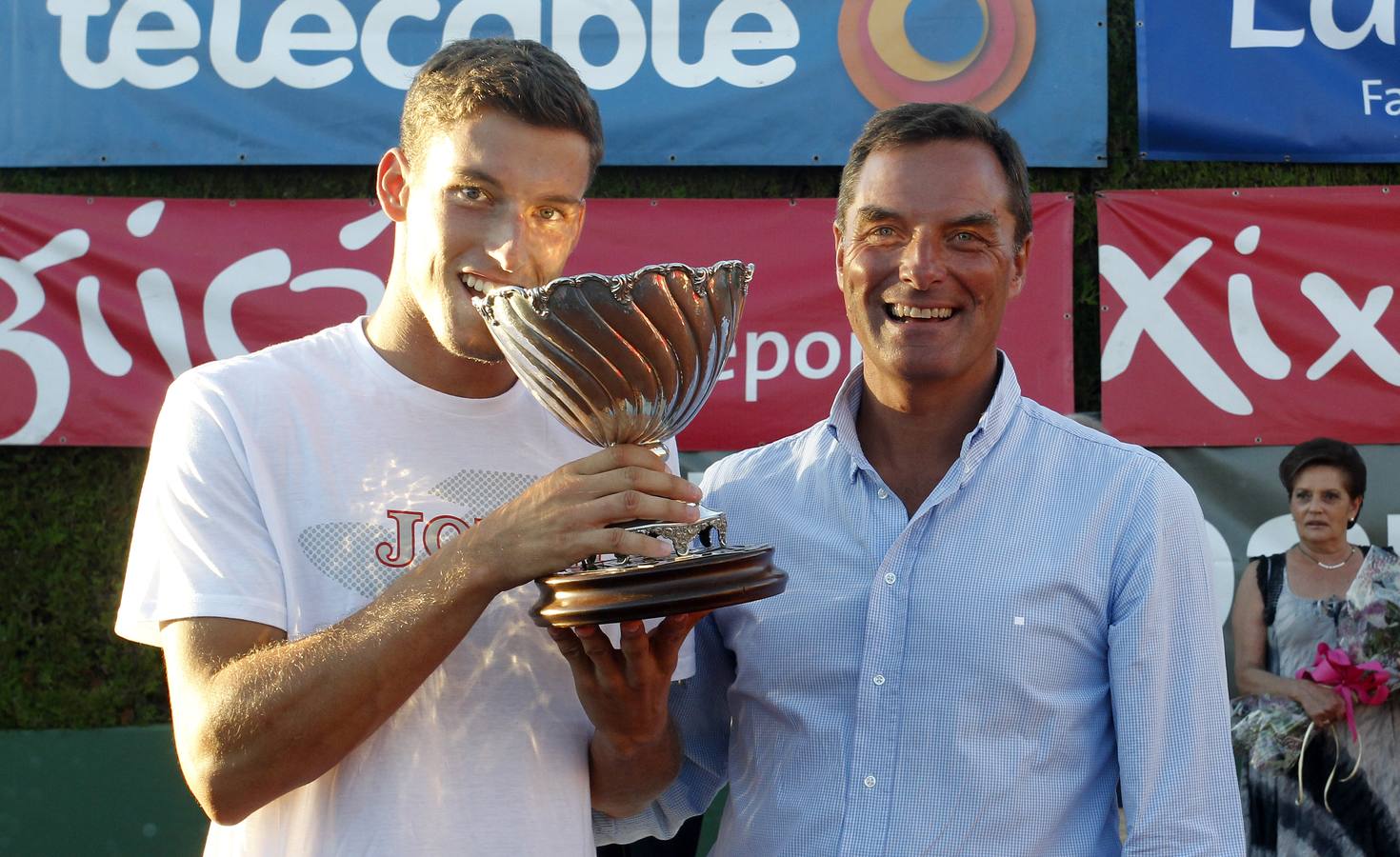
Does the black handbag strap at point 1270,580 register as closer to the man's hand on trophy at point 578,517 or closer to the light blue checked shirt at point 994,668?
the light blue checked shirt at point 994,668

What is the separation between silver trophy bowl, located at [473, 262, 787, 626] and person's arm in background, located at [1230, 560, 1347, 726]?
3.45 metres

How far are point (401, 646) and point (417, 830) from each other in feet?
1.00

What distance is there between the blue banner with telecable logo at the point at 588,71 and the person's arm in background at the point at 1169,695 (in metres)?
3.41

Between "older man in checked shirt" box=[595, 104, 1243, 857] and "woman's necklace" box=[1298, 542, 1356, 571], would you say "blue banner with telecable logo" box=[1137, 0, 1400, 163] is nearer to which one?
"woman's necklace" box=[1298, 542, 1356, 571]

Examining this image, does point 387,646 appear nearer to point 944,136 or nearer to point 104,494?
point 944,136

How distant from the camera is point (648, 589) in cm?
179

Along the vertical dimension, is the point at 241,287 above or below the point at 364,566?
above

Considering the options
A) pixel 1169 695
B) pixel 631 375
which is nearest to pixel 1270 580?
pixel 1169 695

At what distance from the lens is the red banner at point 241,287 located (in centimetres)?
521

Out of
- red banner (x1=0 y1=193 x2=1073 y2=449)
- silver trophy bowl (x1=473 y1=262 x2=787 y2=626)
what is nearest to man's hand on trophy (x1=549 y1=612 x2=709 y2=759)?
silver trophy bowl (x1=473 y1=262 x2=787 y2=626)

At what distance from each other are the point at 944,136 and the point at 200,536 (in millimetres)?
1241

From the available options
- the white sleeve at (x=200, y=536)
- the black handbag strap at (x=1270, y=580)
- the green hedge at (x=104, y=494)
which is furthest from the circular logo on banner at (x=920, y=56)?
the white sleeve at (x=200, y=536)

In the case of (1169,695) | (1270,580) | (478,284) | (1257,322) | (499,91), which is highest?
(1257,322)

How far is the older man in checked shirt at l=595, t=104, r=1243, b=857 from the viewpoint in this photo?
1946mm
